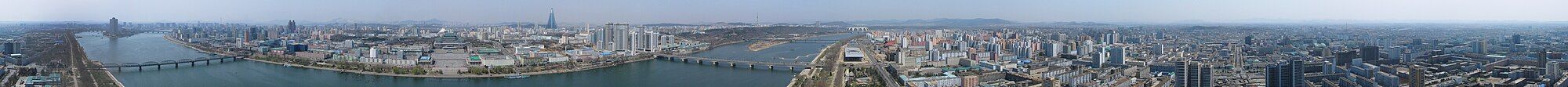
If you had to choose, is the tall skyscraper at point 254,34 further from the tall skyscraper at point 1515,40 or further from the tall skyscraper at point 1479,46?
the tall skyscraper at point 1515,40

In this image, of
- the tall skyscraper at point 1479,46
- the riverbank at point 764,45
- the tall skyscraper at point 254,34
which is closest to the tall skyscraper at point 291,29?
the tall skyscraper at point 254,34

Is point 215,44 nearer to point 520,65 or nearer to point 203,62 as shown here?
point 203,62

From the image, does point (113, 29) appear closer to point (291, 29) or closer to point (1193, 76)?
point (291, 29)

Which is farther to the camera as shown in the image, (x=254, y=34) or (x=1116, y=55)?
(x=254, y=34)

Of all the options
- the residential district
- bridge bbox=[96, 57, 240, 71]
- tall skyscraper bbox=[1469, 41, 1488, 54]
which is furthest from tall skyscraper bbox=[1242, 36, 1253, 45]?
bridge bbox=[96, 57, 240, 71]

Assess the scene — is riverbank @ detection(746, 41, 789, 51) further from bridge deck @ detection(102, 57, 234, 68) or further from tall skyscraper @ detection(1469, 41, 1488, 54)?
tall skyscraper @ detection(1469, 41, 1488, 54)

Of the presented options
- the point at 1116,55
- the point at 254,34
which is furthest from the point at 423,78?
the point at 1116,55
